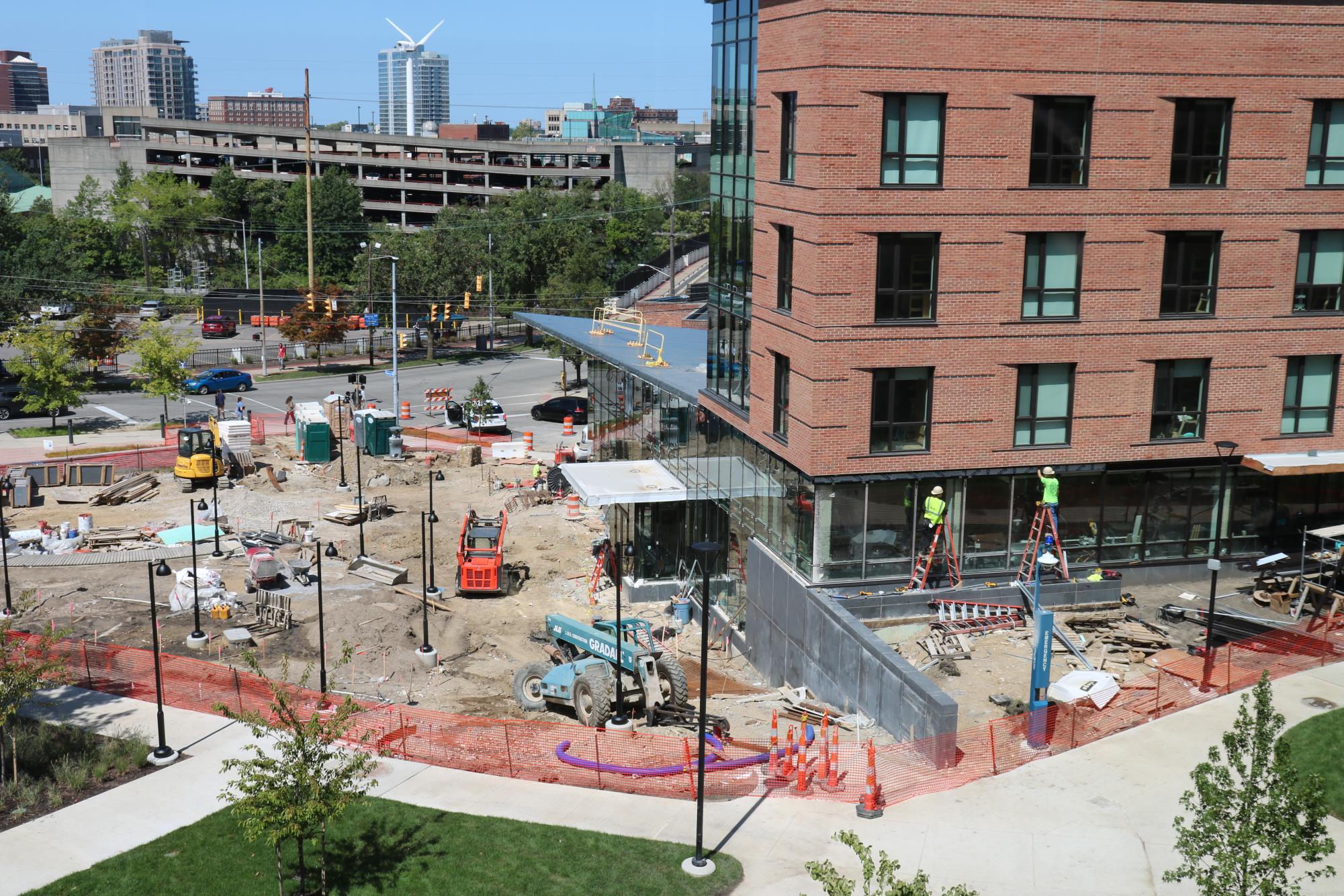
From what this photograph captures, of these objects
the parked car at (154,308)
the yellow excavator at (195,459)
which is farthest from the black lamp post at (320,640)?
the parked car at (154,308)

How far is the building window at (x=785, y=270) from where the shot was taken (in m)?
30.2

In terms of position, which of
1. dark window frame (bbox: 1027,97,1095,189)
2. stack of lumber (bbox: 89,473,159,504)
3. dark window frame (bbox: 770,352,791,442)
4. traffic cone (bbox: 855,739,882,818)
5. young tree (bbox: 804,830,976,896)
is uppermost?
dark window frame (bbox: 1027,97,1095,189)

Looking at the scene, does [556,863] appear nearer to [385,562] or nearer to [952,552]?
[952,552]

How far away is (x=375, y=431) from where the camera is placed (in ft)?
186

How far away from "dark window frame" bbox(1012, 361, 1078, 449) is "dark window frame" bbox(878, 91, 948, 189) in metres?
4.97

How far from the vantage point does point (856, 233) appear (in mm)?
28312

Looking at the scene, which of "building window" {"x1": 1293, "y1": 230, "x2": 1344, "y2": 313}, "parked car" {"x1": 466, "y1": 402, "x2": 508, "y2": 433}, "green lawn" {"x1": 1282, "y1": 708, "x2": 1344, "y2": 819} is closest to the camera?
"green lawn" {"x1": 1282, "y1": 708, "x2": 1344, "y2": 819}

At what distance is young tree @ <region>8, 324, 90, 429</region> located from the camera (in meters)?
60.3

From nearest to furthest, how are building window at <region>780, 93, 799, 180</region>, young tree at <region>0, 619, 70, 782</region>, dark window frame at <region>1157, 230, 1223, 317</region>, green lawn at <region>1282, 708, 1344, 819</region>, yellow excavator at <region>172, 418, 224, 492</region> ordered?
green lawn at <region>1282, 708, 1344, 819</region>, young tree at <region>0, 619, 70, 782</region>, building window at <region>780, 93, 799, 180</region>, dark window frame at <region>1157, 230, 1223, 317</region>, yellow excavator at <region>172, 418, 224, 492</region>

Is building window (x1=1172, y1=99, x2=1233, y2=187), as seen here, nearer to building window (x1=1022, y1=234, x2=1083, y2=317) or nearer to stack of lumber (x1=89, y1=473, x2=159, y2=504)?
building window (x1=1022, y1=234, x2=1083, y2=317)

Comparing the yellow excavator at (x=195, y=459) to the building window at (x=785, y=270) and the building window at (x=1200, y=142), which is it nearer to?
the building window at (x=785, y=270)

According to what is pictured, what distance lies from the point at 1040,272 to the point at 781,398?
6687 millimetres

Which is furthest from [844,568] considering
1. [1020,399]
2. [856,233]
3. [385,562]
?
[385,562]

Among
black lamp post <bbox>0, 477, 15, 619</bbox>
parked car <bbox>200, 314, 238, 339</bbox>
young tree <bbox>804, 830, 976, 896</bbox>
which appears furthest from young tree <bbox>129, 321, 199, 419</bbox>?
young tree <bbox>804, 830, 976, 896</bbox>
